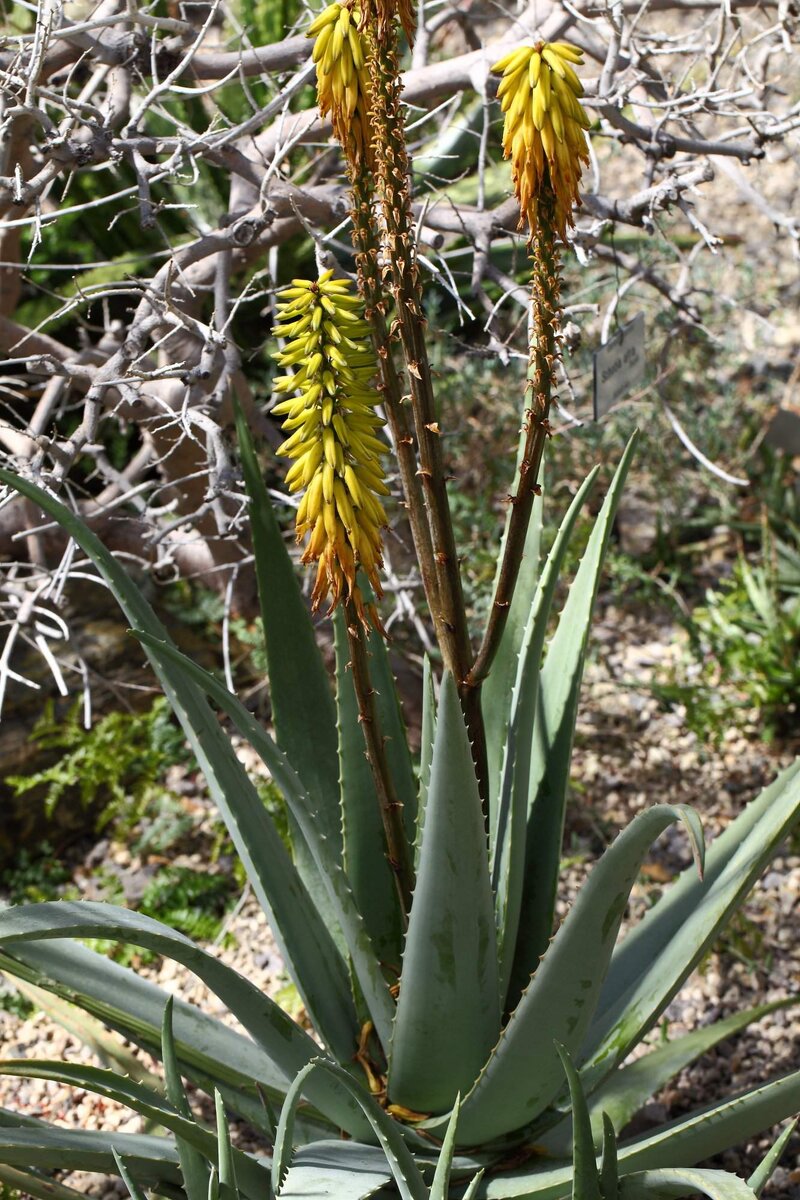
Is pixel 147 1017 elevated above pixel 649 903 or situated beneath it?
elevated above

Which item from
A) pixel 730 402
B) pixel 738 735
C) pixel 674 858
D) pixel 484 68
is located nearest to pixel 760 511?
→ pixel 730 402

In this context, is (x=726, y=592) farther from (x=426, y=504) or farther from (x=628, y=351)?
(x=426, y=504)

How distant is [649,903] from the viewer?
7.58ft

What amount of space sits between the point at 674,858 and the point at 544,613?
1224mm

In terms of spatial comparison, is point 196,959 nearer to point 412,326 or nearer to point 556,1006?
point 556,1006

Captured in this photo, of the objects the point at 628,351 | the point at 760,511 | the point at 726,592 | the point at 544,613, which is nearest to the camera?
the point at 544,613

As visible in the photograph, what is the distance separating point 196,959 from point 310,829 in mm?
181

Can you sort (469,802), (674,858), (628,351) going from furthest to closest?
(674,858) < (628,351) < (469,802)

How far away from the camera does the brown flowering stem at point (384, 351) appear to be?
103 centimetres

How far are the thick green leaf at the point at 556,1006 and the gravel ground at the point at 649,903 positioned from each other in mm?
665

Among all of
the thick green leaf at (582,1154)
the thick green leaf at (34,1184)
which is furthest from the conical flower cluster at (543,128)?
the thick green leaf at (34,1184)

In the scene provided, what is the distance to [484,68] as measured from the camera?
179 centimetres

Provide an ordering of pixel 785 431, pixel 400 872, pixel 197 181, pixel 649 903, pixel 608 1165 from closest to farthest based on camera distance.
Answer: pixel 608 1165
pixel 400 872
pixel 197 181
pixel 649 903
pixel 785 431

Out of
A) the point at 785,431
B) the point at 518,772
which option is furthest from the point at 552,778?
the point at 785,431
